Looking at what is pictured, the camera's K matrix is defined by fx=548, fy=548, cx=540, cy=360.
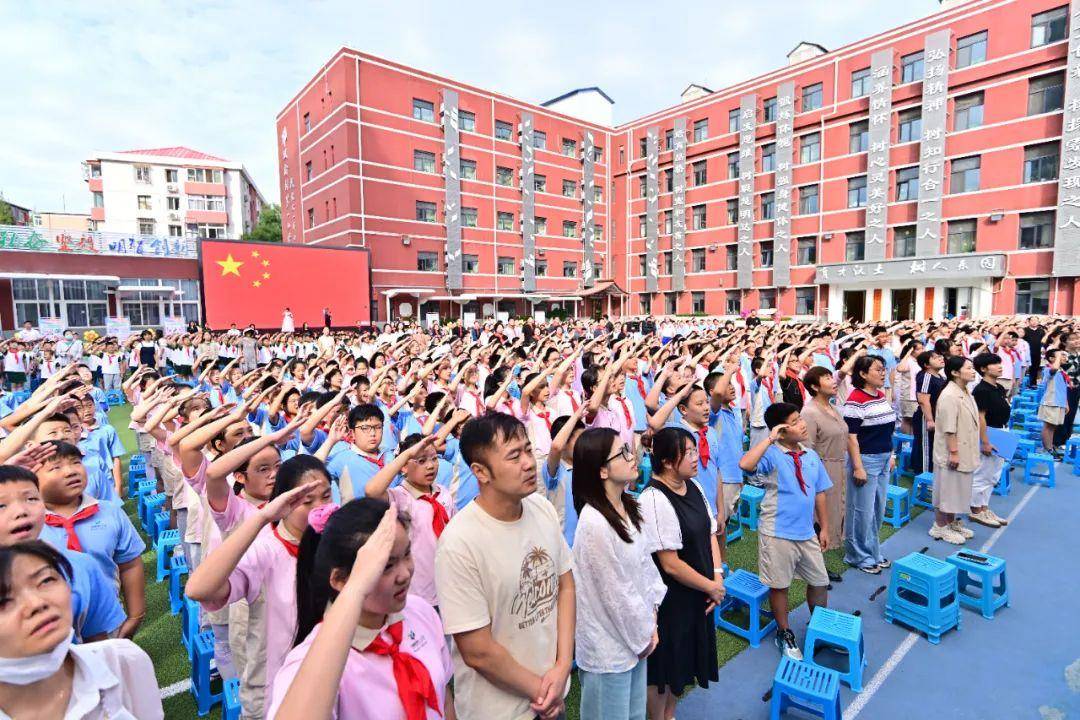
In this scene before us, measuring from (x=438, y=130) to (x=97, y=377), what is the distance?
75.6 ft

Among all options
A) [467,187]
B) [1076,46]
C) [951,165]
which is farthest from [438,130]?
[1076,46]

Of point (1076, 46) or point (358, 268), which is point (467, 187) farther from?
point (1076, 46)

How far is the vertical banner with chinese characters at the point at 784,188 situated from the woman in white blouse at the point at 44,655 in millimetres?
33227

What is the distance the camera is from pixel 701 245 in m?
35.5

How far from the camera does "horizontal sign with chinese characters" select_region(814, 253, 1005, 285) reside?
76.8ft

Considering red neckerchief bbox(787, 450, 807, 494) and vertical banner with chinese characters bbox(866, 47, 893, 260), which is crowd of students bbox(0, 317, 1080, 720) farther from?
vertical banner with chinese characters bbox(866, 47, 893, 260)

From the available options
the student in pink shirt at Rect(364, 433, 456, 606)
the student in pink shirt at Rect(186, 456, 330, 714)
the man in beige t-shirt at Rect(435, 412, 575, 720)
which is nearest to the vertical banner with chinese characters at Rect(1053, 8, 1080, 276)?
the student in pink shirt at Rect(364, 433, 456, 606)

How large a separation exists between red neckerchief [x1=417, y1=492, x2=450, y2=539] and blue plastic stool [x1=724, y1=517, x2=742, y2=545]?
3.50m

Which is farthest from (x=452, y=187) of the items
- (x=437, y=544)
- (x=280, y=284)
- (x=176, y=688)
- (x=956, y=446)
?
(x=437, y=544)

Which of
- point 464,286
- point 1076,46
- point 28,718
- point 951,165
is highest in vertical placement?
point 1076,46

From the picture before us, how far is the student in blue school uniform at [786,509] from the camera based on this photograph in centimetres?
379

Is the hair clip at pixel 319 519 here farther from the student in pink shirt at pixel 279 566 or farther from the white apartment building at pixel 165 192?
the white apartment building at pixel 165 192

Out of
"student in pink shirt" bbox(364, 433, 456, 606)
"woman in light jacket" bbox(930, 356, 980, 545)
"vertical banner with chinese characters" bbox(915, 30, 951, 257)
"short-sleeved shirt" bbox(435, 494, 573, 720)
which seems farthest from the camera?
"vertical banner with chinese characters" bbox(915, 30, 951, 257)

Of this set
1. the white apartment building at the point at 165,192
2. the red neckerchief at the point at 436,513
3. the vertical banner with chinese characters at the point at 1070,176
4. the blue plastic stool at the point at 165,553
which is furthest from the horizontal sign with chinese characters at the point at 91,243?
the vertical banner with chinese characters at the point at 1070,176
